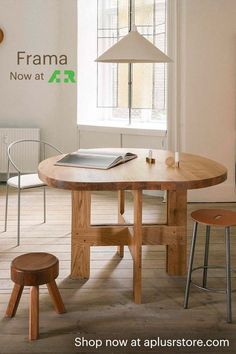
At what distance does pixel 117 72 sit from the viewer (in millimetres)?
6816

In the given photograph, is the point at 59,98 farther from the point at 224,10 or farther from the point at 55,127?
the point at 224,10

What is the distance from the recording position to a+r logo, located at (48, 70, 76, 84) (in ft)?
22.1

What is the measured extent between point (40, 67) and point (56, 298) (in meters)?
4.45

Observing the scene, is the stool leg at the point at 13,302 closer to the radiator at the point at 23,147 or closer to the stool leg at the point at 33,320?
the stool leg at the point at 33,320

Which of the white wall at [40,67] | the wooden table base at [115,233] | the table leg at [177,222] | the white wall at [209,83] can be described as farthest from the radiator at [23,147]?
the table leg at [177,222]

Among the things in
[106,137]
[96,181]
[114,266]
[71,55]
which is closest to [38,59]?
[71,55]

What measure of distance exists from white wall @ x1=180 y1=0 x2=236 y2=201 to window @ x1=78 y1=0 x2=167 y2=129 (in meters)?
0.83

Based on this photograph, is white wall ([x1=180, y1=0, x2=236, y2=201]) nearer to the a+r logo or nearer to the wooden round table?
the a+r logo

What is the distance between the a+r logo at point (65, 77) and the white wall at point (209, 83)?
1.69 metres

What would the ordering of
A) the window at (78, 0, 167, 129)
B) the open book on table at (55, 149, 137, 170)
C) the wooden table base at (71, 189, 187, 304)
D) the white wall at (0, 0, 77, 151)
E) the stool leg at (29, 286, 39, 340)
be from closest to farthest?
the stool leg at (29, 286, 39, 340)
the open book on table at (55, 149, 137, 170)
the wooden table base at (71, 189, 187, 304)
the window at (78, 0, 167, 129)
the white wall at (0, 0, 77, 151)

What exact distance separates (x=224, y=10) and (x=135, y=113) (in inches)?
71.8

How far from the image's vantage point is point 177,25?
5.64 metres

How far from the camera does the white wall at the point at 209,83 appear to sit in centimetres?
555

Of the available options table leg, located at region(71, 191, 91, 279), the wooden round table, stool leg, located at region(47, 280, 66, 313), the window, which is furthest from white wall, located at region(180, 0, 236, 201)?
stool leg, located at region(47, 280, 66, 313)
